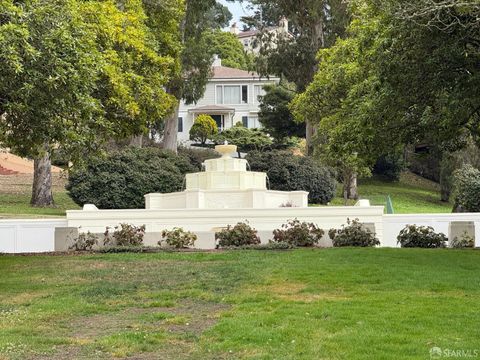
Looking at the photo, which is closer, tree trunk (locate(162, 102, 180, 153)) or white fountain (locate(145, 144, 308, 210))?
white fountain (locate(145, 144, 308, 210))

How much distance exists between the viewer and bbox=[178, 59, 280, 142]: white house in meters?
67.0

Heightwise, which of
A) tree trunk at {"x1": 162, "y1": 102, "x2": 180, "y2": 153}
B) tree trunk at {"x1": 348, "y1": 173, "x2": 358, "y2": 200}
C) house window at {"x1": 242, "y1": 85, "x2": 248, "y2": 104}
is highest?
house window at {"x1": 242, "y1": 85, "x2": 248, "y2": 104}

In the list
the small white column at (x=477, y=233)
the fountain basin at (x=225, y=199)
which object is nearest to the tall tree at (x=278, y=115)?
the fountain basin at (x=225, y=199)

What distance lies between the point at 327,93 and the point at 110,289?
19.6 m

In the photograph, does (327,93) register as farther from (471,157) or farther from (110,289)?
(110,289)

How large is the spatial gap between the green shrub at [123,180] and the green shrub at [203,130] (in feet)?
87.4

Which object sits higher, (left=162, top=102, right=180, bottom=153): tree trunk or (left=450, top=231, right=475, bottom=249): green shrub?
(left=162, top=102, right=180, bottom=153): tree trunk

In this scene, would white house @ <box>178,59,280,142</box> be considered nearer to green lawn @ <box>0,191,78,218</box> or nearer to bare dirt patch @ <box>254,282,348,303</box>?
green lawn @ <box>0,191,78,218</box>

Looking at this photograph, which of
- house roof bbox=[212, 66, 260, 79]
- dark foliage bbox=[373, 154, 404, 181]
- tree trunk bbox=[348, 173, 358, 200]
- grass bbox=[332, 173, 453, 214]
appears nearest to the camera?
grass bbox=[332, 173, 453, 214]

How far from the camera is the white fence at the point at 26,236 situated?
819 inches

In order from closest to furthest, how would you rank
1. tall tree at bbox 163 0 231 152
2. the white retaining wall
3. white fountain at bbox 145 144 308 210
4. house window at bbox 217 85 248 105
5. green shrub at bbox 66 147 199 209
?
the white retaining wall → white fountain at bbox 145 144 308 210 → green shrub at bbox 66 147 199 209 → tall tree at bbox 163 0 231 152 → house window at bbox 217 85 248 105

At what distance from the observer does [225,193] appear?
79.3 ft

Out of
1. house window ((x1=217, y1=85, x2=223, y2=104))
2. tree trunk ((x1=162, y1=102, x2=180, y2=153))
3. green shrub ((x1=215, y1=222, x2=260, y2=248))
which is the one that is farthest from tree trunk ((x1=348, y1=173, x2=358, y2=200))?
house window ((x1=217, y1=85, x2=223, y2=104))

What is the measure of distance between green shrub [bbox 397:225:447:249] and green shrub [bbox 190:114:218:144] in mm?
39649
